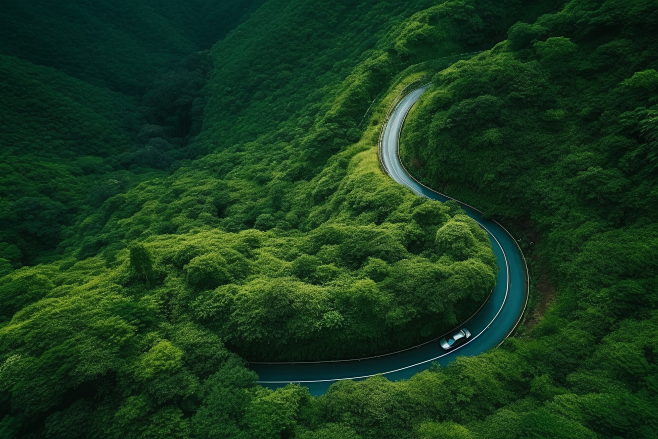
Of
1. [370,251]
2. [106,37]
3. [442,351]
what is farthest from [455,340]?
[106,37]

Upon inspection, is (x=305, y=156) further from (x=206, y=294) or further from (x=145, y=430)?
(x=145, y=430)

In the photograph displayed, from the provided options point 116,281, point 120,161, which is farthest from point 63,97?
point 116,281

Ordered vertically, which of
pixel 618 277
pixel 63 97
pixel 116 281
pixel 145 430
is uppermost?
pixel 63 97

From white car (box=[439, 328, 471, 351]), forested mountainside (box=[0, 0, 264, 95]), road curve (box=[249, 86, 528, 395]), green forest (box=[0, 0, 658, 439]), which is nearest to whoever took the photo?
green forest (box=[0, 0, 658, 439])

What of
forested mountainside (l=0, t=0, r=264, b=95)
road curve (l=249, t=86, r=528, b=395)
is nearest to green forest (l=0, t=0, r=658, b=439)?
road curve (l=249, t=86, r=528, b=395)

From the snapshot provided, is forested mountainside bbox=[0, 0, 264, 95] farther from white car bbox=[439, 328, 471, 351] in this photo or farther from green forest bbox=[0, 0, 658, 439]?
white car bbox=[439, 328, 471, 351]

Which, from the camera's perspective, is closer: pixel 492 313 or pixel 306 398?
pixel 306 398

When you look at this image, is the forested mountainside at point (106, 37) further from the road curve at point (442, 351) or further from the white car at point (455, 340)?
the white car at point (455, 340)
